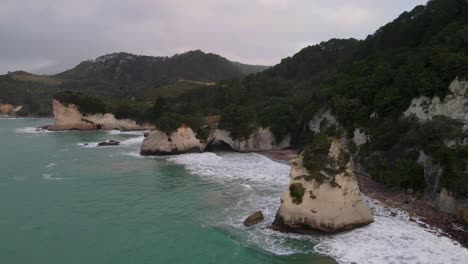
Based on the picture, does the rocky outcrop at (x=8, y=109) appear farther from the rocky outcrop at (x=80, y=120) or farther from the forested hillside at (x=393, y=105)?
the forested hillside at (x=393, y=105)

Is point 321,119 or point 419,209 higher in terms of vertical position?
point 321,119

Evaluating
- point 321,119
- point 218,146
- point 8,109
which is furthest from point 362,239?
point 8,109

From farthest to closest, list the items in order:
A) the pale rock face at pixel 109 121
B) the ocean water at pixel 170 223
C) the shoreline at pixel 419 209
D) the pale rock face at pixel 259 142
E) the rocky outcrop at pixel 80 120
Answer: the rocky outcrop at pixel 80 120 < the pale rock face at pixel 109 121 < the pale rock face at pixel 259 142 < the shoreline at pixel 419 209 < the ocean water at pixel 170 223

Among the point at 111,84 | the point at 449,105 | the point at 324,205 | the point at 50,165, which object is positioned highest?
the point at 111,84

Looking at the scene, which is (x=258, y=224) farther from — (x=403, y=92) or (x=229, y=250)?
(x=403, y=92)

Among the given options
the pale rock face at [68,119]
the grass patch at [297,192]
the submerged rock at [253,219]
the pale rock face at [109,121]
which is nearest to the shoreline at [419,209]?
the grass patch at [297,192]

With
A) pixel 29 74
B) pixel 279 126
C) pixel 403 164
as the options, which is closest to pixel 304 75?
pixel 279 126

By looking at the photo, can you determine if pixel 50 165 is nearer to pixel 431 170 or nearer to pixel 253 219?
pixel 253 219
